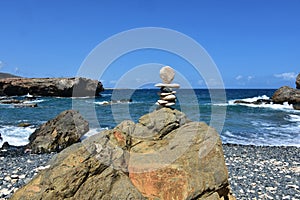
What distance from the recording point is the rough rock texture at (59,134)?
558 inches

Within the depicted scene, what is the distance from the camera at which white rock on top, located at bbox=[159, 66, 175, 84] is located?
7254mm

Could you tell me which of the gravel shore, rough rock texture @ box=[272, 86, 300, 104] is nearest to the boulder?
the gravel shore

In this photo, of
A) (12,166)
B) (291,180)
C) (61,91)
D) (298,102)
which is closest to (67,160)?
(12,166)

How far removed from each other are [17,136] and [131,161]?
15.2 meters

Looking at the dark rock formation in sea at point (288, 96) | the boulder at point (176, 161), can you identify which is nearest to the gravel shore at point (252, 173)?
A: the boulder at point (176, 161)

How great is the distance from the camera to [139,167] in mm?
4996

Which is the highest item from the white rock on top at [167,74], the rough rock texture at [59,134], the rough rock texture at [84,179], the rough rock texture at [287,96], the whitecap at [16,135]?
the white rock on top at [167,74]

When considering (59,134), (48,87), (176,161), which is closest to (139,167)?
(176,161)

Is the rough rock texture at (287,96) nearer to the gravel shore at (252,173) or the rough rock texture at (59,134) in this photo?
the gravel shore at (252,173)

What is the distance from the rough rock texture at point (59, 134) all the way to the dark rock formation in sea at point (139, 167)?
9629 mm

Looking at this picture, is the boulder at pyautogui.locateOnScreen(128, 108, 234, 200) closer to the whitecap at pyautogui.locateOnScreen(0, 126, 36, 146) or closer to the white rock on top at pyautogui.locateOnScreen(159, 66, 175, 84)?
the white rock on top at pyautogui.locateOnScreen(159, 66, 175, 84)

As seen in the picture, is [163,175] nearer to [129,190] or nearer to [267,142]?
[129,190]

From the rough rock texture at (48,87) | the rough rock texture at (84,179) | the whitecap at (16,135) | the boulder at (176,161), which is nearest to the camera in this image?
the rough rock texture at (84,179)

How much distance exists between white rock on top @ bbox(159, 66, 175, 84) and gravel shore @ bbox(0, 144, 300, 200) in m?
3.49
